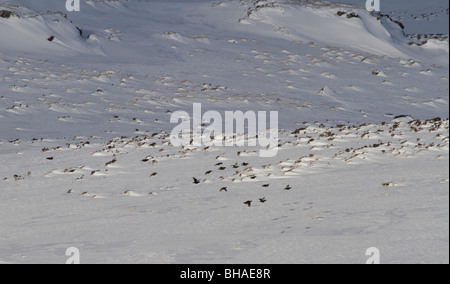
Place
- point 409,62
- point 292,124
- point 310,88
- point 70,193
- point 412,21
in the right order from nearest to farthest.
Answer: point 70,193 < point 292,124 < point 310,88 < point 409,62 < point 412,21

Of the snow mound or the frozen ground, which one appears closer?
the frozen ground

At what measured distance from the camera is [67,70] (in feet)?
77.0

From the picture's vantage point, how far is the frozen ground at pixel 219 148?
582cm

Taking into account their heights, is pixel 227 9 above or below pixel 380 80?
above

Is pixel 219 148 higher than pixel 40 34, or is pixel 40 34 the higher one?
pixel 40 34

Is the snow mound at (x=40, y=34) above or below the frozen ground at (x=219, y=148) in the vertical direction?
above

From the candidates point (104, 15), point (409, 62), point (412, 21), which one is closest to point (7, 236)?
point (409, 62)

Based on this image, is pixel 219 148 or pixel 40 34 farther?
pixel 40 34

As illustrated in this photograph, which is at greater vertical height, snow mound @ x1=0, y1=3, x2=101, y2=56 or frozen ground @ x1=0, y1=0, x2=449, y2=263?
snow mound @ x1=0, y1=3, x2=101, y2=56

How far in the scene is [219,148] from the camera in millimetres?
11422

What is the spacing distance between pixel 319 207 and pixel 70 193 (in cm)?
373

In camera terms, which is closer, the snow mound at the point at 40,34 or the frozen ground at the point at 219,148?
the frozen ground at the point at 219,148

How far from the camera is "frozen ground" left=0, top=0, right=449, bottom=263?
5824 mm

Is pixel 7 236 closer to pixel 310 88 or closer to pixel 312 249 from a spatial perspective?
pixel 312 249
